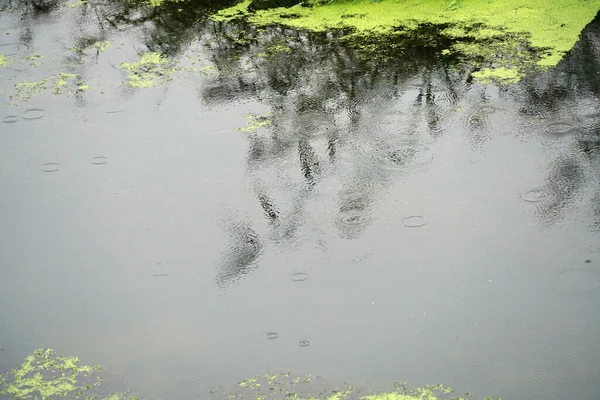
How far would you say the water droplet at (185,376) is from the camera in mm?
3184

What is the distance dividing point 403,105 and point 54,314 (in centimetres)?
255

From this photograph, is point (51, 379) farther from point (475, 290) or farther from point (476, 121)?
point (476, 121)

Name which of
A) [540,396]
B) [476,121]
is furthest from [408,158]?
[540,396]

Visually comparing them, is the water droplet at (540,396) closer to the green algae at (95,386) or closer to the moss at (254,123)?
the green algae at (95,386)

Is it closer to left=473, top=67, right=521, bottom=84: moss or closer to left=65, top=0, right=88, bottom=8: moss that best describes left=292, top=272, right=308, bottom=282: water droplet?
left=473, top=67, right=521, bottom=84: moss

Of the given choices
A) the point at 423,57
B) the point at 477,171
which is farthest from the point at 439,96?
the point at 477,171

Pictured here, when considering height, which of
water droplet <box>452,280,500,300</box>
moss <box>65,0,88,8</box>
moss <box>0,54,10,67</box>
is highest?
moss <box>65,0,88,8</box>

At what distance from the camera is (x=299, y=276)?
3.69 metres

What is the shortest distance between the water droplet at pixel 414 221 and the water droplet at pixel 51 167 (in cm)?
217

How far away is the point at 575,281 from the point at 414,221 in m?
0.85

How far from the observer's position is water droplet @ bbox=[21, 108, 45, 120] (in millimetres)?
5357

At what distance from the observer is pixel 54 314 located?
3625mm

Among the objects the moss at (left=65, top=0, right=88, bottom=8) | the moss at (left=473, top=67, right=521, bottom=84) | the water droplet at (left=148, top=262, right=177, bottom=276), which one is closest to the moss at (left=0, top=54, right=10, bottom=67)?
the moss at (left=65, top=0, right=88, bottom=8)

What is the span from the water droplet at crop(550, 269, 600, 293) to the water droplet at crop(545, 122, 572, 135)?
126 cm
